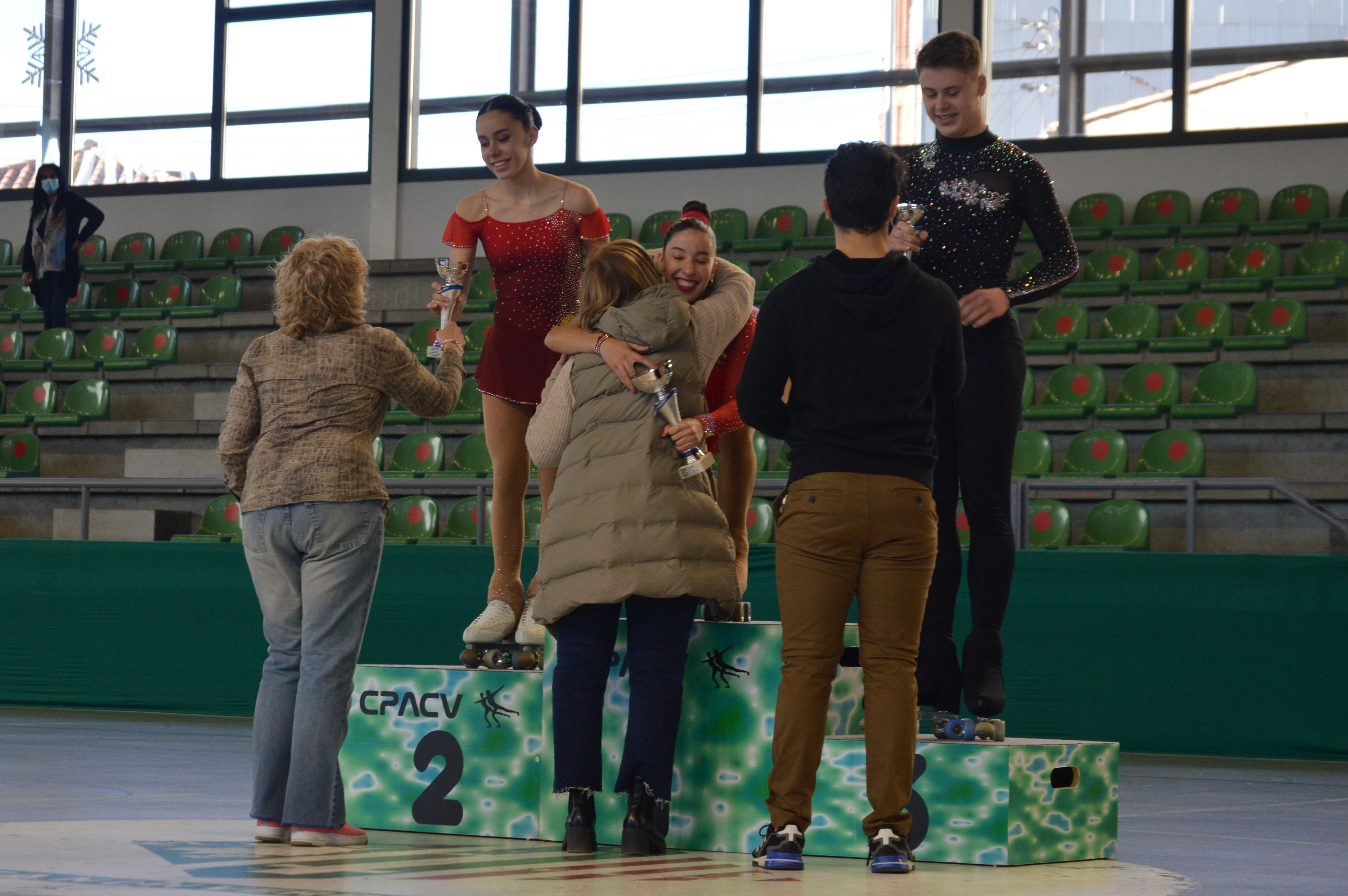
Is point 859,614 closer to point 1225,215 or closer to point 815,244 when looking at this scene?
point 815,244

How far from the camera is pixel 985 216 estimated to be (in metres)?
3.57

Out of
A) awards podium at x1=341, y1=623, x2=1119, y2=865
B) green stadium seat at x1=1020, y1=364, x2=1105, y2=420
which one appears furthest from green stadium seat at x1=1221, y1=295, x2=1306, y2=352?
awards podium at x1=341, y1=623, x2=1119, y2=865

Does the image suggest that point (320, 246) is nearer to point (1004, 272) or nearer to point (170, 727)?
point (1004, 272)

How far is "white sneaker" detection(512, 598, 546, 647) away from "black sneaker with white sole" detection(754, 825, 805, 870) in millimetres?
1004

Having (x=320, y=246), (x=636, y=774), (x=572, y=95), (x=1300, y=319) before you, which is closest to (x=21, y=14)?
(x=572, y=95)

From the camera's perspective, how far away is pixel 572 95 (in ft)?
40.8

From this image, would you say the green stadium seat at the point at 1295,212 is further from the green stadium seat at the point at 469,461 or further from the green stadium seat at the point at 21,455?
the green stadium seat at the point at 21,455

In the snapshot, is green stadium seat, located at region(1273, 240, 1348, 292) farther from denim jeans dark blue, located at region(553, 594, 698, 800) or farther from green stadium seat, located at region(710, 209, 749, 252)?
denim jeans dark blue, located at region(553, 594, 698, 800)

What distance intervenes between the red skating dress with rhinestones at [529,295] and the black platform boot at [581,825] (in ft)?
3.55

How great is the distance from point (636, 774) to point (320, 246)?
140 cm

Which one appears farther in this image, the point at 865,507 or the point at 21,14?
the point at 21,14

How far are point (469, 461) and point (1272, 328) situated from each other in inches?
183

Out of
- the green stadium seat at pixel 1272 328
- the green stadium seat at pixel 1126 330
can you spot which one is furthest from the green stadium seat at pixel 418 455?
the green stadium seat at pixel 1272 328

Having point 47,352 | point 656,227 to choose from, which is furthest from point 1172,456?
point 47,352
